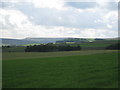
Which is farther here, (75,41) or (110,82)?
(75,41)

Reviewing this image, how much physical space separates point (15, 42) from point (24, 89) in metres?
51.9

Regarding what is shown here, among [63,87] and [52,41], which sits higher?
[52,41]

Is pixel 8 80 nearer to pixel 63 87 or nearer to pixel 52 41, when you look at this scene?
pixel 63 87

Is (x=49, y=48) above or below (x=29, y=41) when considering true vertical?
below

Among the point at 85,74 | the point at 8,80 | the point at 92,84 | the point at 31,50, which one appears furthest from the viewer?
the point at 31,50

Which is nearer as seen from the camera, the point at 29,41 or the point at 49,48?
the point at 49,48

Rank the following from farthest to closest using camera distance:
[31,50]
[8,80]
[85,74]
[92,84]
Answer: [31,50], [85,74], [8,80], [92,84]

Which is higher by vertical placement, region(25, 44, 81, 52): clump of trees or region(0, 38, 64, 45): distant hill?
region(0, 38, 64, 45): distant hill

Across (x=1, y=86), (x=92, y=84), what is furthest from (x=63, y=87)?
(x=1, y=86)

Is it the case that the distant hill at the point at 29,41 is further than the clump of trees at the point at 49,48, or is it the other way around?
the distant hill at the point at 29,41

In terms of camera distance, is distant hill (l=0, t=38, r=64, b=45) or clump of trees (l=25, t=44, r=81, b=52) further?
distant hill (l=0, t=38, r=64, b=45)

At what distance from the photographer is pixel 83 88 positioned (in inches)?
627

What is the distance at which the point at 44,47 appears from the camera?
2325 inches

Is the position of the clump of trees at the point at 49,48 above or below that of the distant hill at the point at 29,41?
below
